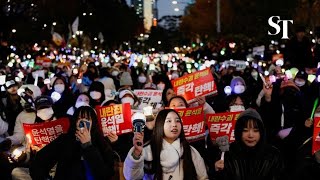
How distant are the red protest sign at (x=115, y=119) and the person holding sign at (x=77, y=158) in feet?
6.77

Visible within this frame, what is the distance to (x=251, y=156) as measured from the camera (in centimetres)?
593

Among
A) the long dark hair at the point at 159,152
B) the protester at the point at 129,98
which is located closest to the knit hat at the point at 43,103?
the protester at the point at 129,98

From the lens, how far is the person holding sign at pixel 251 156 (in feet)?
19.2

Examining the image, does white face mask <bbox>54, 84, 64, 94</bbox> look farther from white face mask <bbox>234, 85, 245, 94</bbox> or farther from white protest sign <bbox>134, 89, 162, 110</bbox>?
white face mask <bbox>234, 85, 245, 94</bbox>

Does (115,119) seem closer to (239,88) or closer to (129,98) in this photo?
(129,98)

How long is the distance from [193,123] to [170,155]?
6.96ft

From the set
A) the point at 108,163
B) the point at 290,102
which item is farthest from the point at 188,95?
the point at 108,163

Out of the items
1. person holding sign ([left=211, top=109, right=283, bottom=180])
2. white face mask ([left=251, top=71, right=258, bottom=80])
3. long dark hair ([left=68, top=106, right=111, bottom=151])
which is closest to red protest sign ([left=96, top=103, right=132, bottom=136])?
long dark hair ([left=68, top=106, right=111, bottom=151])

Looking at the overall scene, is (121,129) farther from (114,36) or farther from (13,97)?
(114,36)

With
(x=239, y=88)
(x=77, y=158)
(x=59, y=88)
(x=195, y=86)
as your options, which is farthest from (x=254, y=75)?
(x=77, y=158)

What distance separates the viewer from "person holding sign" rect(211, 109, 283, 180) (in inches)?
231

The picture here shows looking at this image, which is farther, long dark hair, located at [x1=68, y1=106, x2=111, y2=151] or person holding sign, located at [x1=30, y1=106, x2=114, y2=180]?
long dark hair, located at [x1=68, y1=106, x2=111, y2=151]

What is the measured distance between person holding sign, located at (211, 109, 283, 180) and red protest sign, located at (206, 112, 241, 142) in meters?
2.33

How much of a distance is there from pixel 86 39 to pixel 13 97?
273 ft
